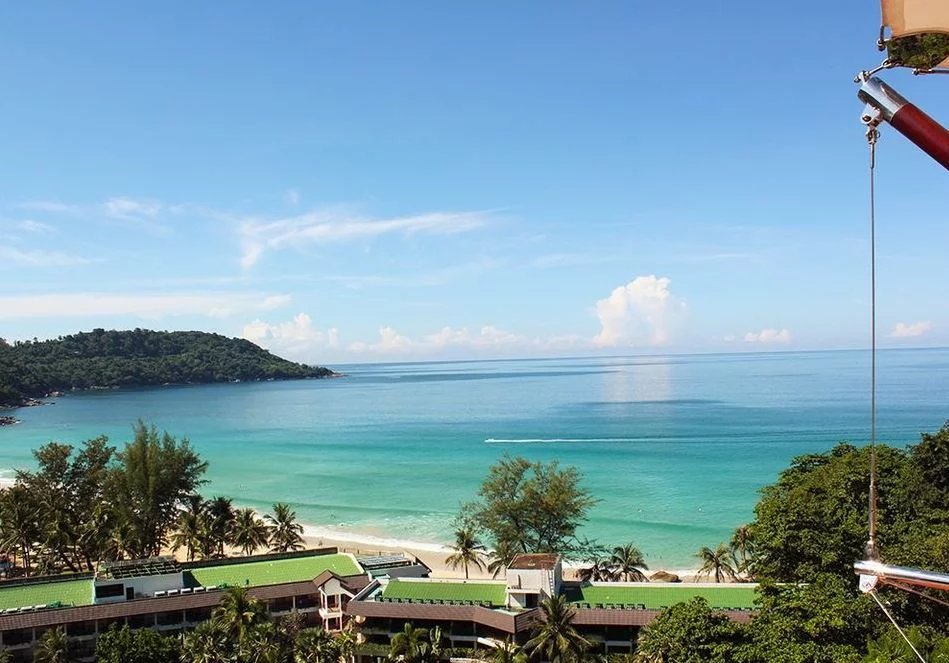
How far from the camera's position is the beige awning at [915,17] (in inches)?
193

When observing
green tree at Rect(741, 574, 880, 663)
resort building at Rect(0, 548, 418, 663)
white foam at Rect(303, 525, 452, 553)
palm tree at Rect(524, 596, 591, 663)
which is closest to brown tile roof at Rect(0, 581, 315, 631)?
resort building at Rect(0, 548, 418, 663)

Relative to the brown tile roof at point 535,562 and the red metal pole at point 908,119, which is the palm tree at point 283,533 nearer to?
the brown tile roof at point 535,562

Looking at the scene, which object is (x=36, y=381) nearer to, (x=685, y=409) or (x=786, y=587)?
(x=685, y=409)

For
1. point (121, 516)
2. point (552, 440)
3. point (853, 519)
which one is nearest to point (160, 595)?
point (121, 516)

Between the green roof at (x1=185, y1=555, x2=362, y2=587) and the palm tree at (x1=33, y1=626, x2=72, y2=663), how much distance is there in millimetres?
7730

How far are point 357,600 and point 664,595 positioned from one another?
13.5 m

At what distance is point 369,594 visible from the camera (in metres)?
31.4

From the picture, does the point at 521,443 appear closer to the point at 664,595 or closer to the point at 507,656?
the point at 664,595

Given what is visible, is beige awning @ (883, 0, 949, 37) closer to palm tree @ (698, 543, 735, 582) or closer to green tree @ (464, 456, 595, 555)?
green tree @ (464, 456, 595, 555)

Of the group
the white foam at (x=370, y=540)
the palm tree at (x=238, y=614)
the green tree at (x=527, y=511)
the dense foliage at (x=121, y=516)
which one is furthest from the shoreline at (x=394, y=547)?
the palm tree at (x=238, y=614)

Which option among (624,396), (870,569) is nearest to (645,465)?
(870,569)

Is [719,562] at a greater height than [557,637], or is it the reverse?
[557,637]

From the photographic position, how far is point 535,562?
30.2 m

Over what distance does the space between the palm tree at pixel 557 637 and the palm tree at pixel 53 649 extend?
677 inches
